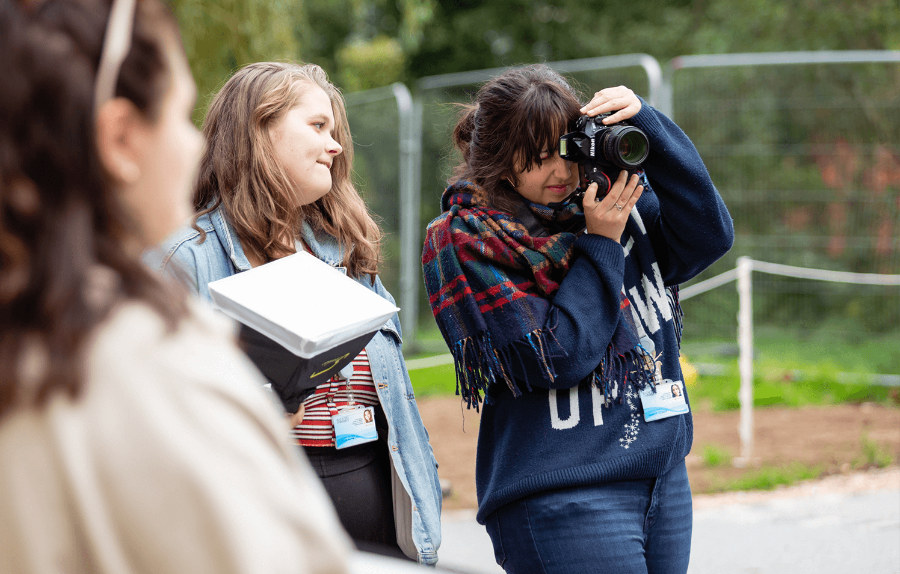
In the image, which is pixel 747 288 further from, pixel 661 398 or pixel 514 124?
pixel 514 124

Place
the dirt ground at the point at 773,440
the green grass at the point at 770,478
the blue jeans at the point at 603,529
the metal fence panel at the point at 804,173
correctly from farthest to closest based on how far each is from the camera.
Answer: the metal fence panel at the point at 804,173, the dirt ground at the point at 773,440, the green grass at the point at 770,478, the blue jeans at the point at 603,529

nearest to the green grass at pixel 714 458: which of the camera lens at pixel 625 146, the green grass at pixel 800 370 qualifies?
the green grass at pixel 800 370

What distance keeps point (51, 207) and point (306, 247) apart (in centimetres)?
139

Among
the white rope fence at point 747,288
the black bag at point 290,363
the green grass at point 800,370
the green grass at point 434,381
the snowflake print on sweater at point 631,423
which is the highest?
the black bag at point 290,363

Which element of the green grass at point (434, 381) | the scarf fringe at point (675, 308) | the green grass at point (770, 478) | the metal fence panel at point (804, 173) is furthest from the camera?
the green grass at point (434, 381)

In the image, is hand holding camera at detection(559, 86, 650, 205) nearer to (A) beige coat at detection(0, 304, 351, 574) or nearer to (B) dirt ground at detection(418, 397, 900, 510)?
(A) beige coat at detection(0, 304, 351, 574)

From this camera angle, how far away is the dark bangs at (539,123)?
6.32 ft

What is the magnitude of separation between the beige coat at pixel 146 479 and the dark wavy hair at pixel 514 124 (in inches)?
52.0

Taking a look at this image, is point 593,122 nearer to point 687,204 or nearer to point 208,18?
point 687,204

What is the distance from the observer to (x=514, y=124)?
194 cm

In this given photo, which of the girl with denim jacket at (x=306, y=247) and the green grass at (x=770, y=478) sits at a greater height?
the girl with denim jacket at (x=306, y=247)

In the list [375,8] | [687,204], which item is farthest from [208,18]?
[375,8]

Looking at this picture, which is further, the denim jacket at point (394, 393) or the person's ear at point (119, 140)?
the denim jacket at point (394, 393)

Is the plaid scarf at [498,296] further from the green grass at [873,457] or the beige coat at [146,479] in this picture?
the green grass at [873,457]
